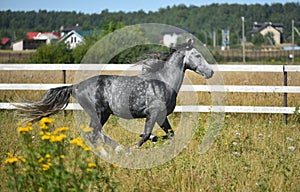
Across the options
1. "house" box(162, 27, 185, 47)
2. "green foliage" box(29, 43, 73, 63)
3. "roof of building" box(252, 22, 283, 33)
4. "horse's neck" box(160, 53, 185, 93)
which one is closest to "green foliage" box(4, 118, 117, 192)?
"horse's neck" box(160, 53, 185, 93)

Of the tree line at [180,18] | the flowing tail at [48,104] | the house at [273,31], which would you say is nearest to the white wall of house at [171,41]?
the flowing tail at [48,104]

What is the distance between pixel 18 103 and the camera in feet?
22.6

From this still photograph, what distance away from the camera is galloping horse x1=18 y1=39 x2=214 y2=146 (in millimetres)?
6621

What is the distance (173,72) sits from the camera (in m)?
6.79

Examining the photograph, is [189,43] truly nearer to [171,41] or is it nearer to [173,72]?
[173,72]

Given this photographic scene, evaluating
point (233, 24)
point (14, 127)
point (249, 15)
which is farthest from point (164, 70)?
point (249, 15)

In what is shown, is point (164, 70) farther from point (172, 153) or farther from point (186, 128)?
point (186, 128)

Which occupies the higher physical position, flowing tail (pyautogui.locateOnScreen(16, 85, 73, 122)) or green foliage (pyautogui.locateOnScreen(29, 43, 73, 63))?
green foliage (pyautogui.locateOnScreen(29, 43, 73, 63))

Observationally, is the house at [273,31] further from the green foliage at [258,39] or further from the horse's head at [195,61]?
the horse's head at [195,61]

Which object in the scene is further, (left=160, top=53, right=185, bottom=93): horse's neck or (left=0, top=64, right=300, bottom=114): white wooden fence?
(left=0, top=64, right=300, bottom=114): white wooden fence

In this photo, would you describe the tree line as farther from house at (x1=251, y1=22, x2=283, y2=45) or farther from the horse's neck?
the horse's neck

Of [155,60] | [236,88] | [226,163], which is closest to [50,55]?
[236,88]

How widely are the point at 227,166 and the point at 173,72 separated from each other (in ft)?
5.03

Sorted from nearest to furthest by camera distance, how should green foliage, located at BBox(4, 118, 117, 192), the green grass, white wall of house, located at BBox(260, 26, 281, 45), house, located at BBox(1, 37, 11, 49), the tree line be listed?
green foliage, located at BBox(4, 118, 117, 192)
the green grass
house, located at BBox(1, 37, 11, 49)
white wall of house, located at BBox(260, 26, 281, 45)
the tree line
